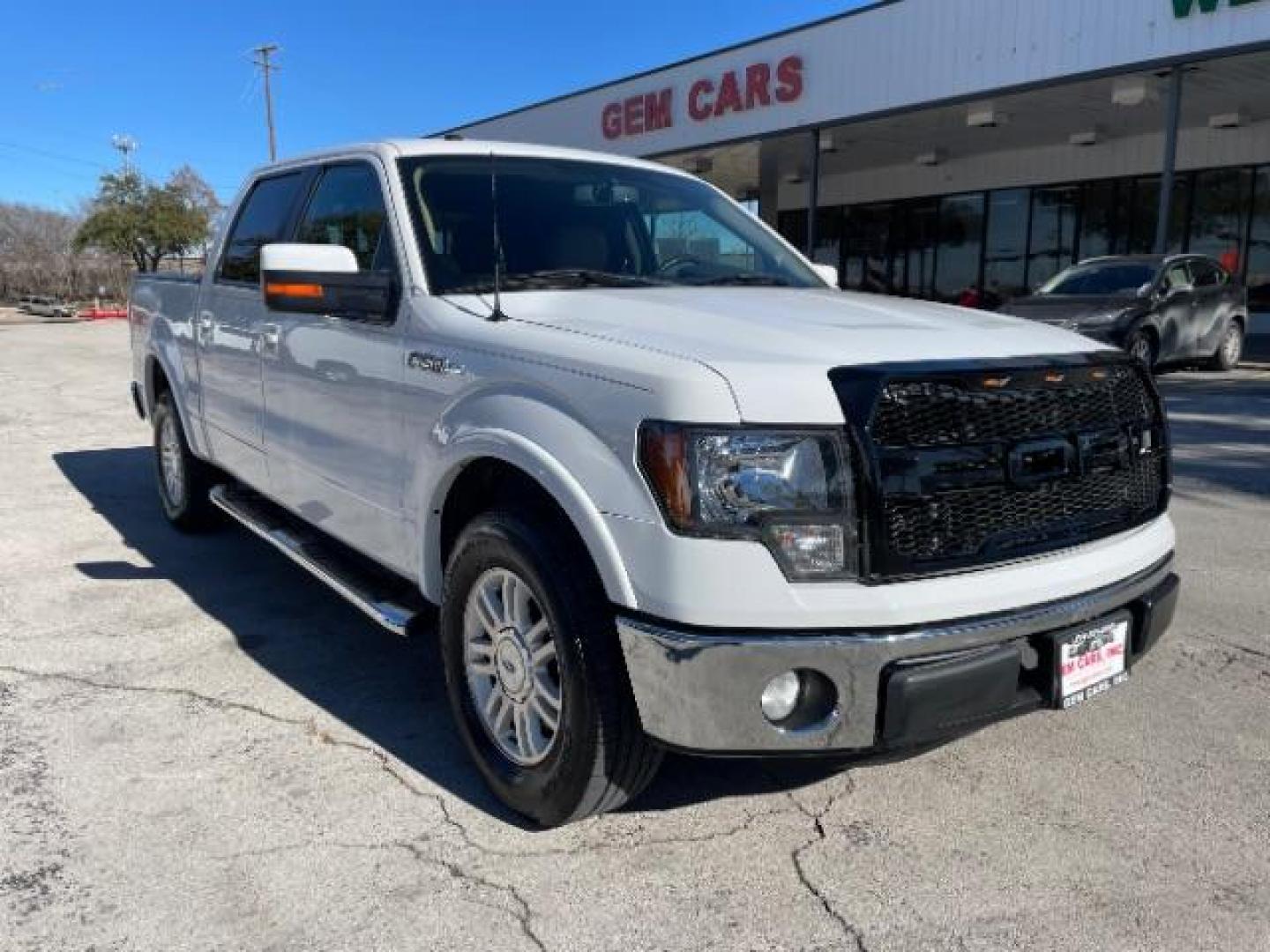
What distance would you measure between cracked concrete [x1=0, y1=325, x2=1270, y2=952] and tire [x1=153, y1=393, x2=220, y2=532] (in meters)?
1.45

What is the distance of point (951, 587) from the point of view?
8.09 ft

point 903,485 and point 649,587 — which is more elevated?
point 903,485

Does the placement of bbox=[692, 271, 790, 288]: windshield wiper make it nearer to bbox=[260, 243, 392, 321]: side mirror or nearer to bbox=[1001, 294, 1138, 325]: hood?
bbox=[260, 243, 392, 321]: side mirror

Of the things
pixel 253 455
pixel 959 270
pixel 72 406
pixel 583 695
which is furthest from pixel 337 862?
pixel 959 270

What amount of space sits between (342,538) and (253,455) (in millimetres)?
1060

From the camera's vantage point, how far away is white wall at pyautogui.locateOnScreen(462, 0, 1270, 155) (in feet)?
47.1

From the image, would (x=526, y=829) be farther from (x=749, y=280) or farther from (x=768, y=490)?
(x=749, y=280)

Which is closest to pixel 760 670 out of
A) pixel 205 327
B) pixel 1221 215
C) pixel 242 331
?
pixel 242 331

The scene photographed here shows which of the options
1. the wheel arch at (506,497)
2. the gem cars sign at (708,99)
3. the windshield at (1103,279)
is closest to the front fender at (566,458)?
the wheel arch at (506,497)

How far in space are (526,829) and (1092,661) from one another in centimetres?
156

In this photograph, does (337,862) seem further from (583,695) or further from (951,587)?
(951,587)

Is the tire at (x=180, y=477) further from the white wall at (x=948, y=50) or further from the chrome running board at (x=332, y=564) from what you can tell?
the white wall at (x=948, y=50)

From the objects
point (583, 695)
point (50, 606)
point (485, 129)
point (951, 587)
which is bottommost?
point (50, 606)

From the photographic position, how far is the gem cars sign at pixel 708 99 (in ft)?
64.3
